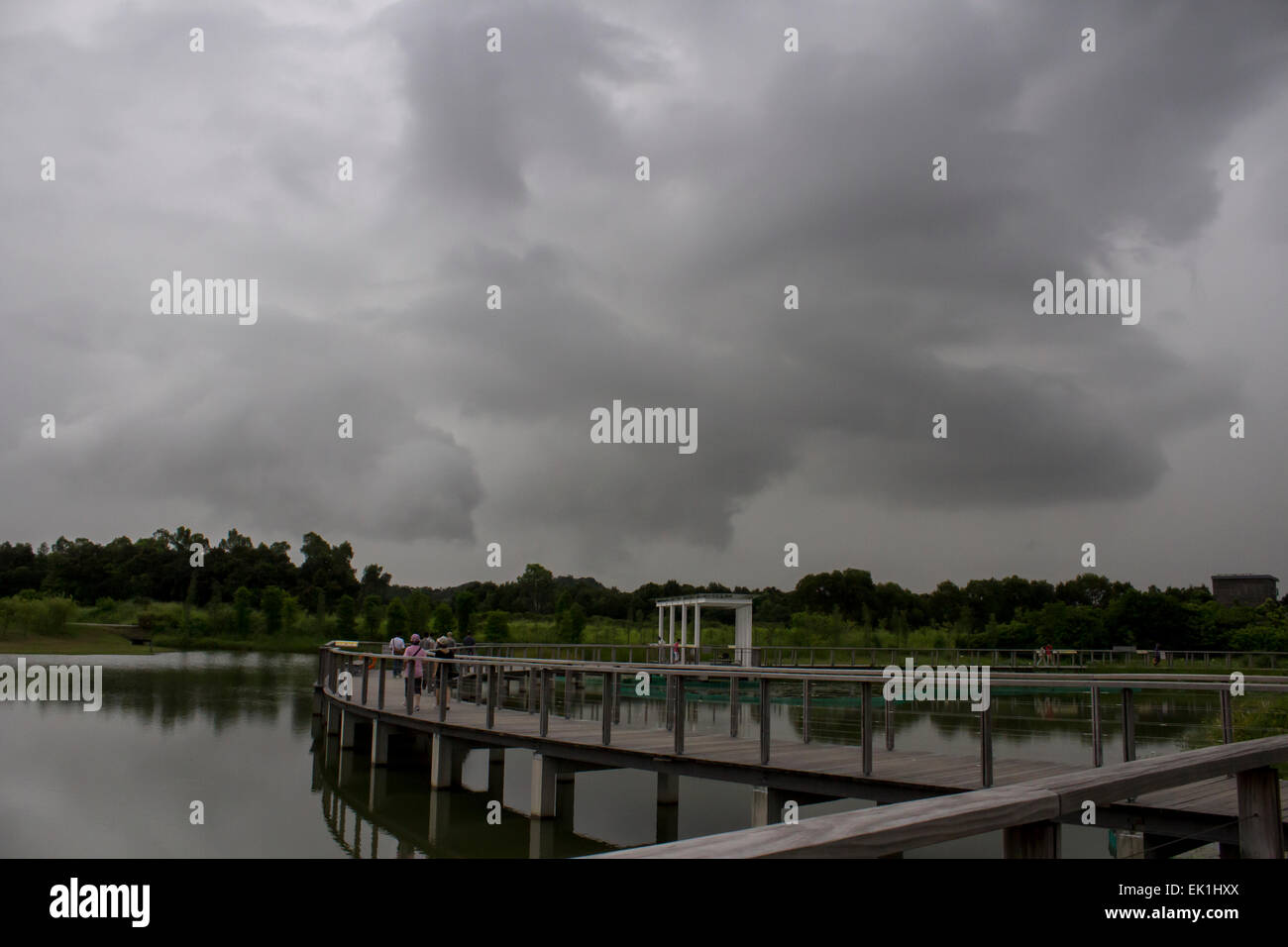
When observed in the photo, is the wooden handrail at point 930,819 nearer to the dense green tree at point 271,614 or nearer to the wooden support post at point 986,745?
the wooden support post at point 986,745

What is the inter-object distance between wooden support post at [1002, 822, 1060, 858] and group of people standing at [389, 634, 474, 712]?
1154 centimetres

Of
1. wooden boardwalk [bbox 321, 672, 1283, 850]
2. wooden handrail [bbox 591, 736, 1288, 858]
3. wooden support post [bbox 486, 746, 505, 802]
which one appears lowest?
wooden support post [bbox 486, 746, 505, 802]

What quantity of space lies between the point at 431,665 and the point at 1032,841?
53.7ft

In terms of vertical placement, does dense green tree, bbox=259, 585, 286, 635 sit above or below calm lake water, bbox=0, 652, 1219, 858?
below

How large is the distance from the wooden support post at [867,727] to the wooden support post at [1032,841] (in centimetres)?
581

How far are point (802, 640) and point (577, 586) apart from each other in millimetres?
36262

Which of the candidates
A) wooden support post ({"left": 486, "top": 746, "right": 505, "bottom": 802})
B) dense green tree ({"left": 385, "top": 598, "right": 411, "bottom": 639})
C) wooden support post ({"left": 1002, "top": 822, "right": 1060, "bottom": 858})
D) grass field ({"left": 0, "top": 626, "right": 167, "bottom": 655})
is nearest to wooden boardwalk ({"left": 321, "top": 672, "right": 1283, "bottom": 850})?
wooden support post ({"left": 486, "top": 746, "right": 505, "bottom": 802})

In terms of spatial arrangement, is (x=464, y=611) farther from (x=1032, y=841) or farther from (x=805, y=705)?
(x=1032, y=841)

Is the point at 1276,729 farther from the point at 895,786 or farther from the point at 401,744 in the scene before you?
the point at 401,744

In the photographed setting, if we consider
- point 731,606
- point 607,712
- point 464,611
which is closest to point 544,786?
point 607,712

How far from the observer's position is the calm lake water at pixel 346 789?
9.89 m

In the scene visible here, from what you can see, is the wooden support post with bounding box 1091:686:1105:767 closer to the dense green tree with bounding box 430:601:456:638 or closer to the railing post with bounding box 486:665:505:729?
the railing post with bounding box 486:665:505:729

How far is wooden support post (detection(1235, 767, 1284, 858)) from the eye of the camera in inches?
141

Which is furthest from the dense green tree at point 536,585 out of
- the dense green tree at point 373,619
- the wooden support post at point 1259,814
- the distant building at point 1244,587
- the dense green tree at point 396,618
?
the wooden support post at point 1259,814
